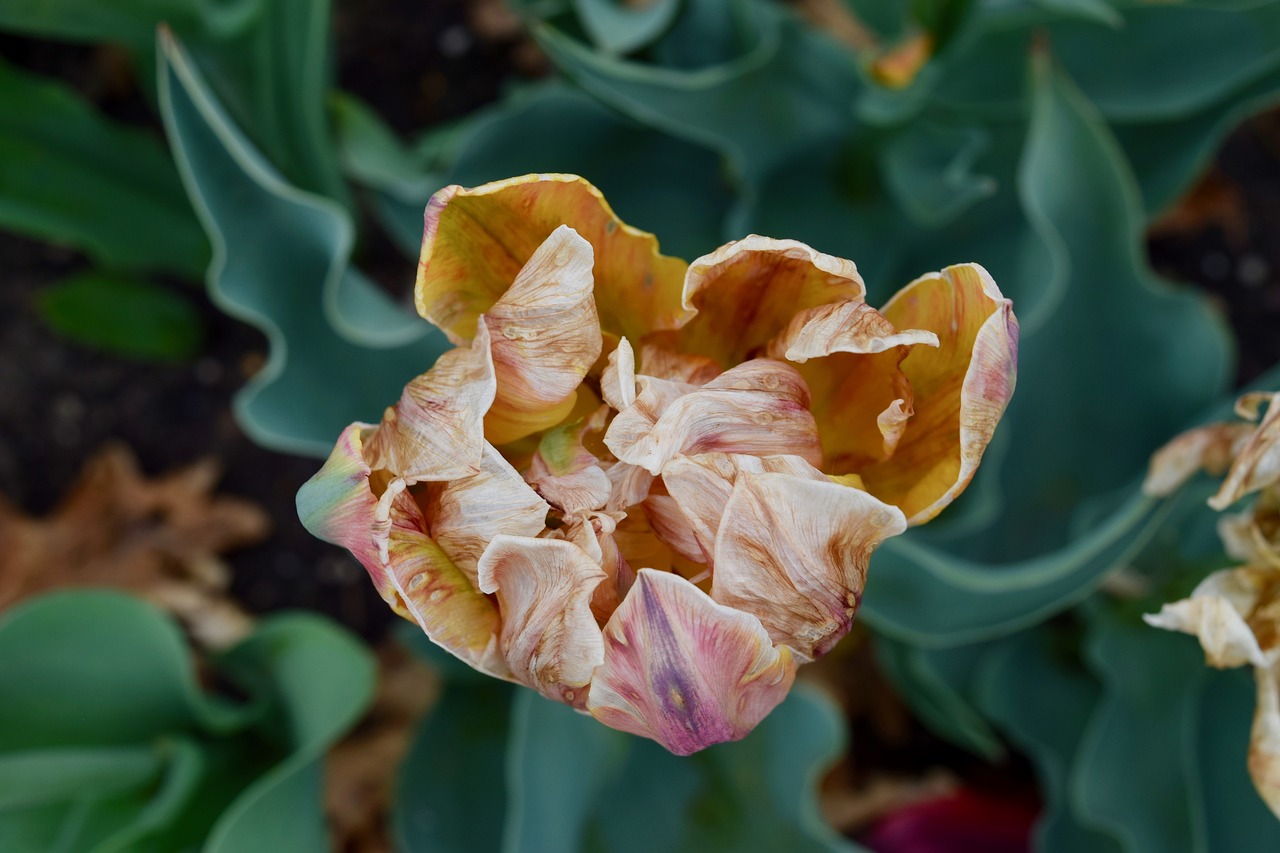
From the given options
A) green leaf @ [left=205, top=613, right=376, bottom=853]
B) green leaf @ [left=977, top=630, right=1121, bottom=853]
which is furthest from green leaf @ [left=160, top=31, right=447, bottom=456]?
green leaf @ [left=977, top=630, right=1121, bottom=853]

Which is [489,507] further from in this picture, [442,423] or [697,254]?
[697,254]

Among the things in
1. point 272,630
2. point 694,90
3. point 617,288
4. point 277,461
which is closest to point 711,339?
point 617,288

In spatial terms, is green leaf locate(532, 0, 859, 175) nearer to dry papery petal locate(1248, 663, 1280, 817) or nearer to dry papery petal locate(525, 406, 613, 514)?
dry papery petal locate(525, 406, 613, 514)

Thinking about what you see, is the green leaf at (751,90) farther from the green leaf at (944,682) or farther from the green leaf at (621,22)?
the green leaf at (944,682)

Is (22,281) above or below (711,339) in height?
below

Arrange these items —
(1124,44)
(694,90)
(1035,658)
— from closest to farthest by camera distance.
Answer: (694,90) < (1124,44) < (1035,658)

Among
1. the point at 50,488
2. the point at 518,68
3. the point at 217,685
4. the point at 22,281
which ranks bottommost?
the point at 217,685

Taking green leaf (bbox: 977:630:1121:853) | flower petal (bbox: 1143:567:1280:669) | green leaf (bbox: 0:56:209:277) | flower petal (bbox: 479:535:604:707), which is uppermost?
flower petal (bbox: 479:535:604:707)

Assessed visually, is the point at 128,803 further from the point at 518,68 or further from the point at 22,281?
the point at 518,68
